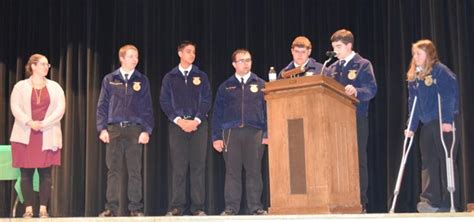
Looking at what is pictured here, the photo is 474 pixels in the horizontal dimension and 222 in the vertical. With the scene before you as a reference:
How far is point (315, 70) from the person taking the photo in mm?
5098

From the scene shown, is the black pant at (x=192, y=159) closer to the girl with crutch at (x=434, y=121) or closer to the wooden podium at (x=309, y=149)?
the wooden podium at (x=309, y=149)

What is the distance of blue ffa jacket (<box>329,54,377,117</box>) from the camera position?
4773 millimetres

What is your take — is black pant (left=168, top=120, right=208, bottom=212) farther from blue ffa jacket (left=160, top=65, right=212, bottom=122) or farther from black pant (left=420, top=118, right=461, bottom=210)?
black pant (left=420, top=118, right=461, bottom=210)

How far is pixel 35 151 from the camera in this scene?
5.10 meters

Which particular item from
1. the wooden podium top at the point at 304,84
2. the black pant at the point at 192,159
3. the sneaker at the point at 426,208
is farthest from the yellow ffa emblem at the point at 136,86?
the sneaker at the point at 426,208

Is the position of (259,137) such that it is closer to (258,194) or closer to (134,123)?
(258,194)

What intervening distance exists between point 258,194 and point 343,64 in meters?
1.22

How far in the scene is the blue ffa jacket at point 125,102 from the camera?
5348 millimetres

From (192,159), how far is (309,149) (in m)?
1.90

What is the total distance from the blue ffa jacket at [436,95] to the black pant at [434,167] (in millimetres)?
82

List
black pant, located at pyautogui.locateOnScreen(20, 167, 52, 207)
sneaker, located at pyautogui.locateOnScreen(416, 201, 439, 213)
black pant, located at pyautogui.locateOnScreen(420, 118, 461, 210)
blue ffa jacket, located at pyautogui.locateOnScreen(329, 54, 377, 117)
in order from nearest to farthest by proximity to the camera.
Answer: sneaker, located at pyautogui.locateOnScreen(416, 201, 439, 213) → black pant, located at pyautogui.locateOnScreen(420, 118, 461, 210) → blue ffa jacket, located at pyautogui.locateOnScreen(329, 54, 377, 117) → black pant, located at pyautogui.locateOnScreen(20, 167, 52, 207)

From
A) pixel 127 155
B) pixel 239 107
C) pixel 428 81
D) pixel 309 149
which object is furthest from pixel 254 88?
pixel 309 149

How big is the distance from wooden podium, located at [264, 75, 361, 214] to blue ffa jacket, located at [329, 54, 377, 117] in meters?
0.74

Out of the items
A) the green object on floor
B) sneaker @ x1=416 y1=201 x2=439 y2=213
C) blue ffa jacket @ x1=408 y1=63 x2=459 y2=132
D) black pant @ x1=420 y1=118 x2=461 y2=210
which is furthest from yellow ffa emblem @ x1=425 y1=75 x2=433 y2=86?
the green object on floor
